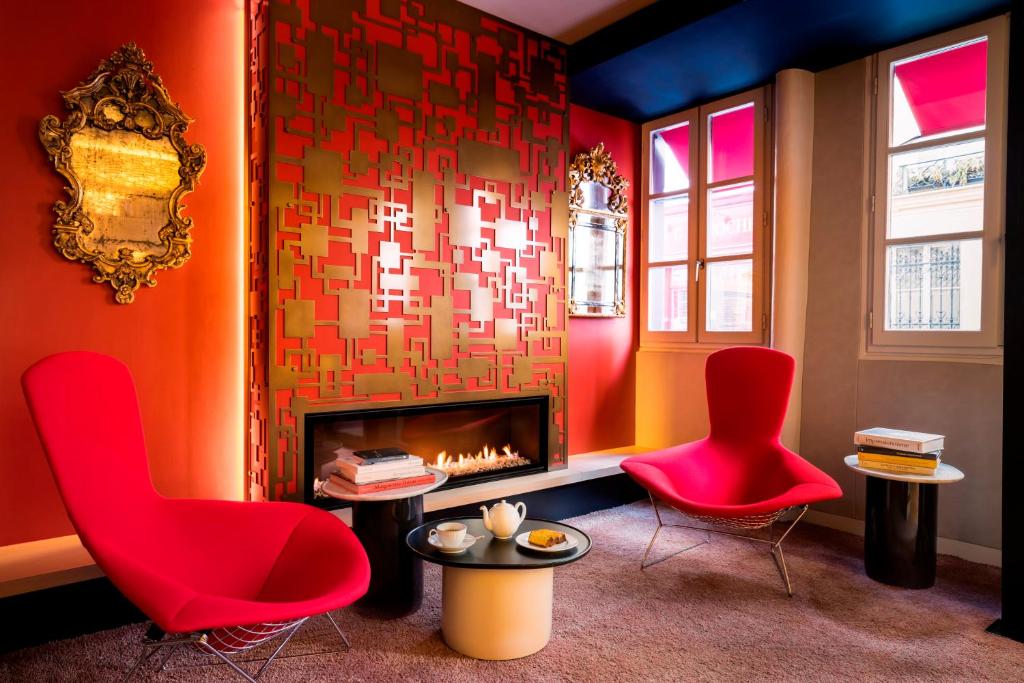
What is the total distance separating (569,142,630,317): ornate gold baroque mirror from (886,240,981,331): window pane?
171 centimetres

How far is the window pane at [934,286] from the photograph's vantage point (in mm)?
3164

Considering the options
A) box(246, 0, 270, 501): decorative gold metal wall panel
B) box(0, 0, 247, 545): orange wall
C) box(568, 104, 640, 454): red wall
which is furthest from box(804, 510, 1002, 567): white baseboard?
box(0, 0, 247, 545): orange wall

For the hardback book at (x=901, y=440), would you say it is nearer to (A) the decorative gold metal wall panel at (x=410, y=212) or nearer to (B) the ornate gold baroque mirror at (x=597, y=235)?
(A) the decorative gold metal wall panel at (x=410, y=212)

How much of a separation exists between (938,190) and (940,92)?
52cm

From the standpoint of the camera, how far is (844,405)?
11.8 feet

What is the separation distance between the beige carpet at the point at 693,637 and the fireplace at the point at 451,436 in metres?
0.71

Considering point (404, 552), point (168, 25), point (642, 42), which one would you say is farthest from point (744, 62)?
point (404, 552)

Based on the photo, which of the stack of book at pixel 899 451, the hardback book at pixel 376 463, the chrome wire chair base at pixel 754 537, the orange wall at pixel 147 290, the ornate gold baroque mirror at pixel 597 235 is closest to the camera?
the orange wall at pixel 147 290

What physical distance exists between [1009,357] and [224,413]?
10.7ft

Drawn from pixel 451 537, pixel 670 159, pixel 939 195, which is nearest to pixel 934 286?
pixel 939 195

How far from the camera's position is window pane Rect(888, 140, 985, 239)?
318 centimetres

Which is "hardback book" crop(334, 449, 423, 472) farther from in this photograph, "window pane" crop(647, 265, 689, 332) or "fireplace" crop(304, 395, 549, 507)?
"window pane" crop(647, 265, 689, 332)

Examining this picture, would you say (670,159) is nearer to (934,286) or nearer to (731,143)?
(731,143)

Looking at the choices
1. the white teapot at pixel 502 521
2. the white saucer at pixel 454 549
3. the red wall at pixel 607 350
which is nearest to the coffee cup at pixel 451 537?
the white saucer at pixel 454 549
